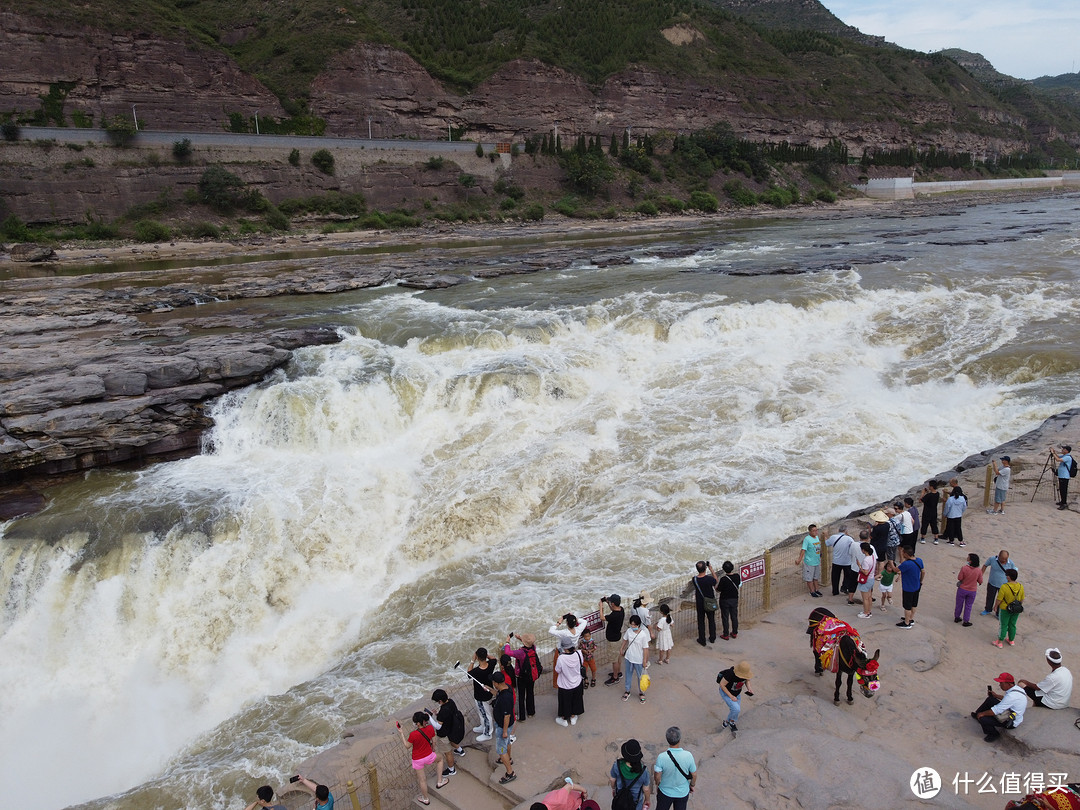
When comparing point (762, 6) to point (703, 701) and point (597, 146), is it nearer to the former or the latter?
point (597, 146)

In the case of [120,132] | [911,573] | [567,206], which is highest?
[120,132]

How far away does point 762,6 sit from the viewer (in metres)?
176

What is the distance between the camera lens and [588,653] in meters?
8.22

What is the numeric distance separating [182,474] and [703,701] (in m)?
11.7

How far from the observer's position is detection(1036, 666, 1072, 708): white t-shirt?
22.4 feet

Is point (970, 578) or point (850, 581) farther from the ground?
point (970, 578)

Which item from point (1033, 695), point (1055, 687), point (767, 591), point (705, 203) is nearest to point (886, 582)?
point (767, 591)

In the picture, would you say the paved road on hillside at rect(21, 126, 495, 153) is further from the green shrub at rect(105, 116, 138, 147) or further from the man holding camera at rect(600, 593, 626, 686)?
the man holding camera at rect(600, 593, 626, 686)

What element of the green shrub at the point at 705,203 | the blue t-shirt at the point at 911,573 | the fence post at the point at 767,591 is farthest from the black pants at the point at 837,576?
the green shrub at the point at 705,203

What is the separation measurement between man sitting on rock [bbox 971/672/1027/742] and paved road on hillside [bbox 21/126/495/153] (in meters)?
57.7

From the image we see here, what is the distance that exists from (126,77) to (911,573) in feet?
225

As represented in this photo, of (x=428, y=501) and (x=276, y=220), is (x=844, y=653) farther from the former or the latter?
(x=276, y=220)

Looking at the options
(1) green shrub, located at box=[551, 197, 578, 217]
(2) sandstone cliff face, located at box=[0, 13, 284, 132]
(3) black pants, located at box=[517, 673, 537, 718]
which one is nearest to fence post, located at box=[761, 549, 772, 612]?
(3) black pants, located at box=[517, 673, 537, 718]

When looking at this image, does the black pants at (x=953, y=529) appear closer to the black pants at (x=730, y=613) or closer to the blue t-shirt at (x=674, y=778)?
the black pants at (x=730, y=613)
